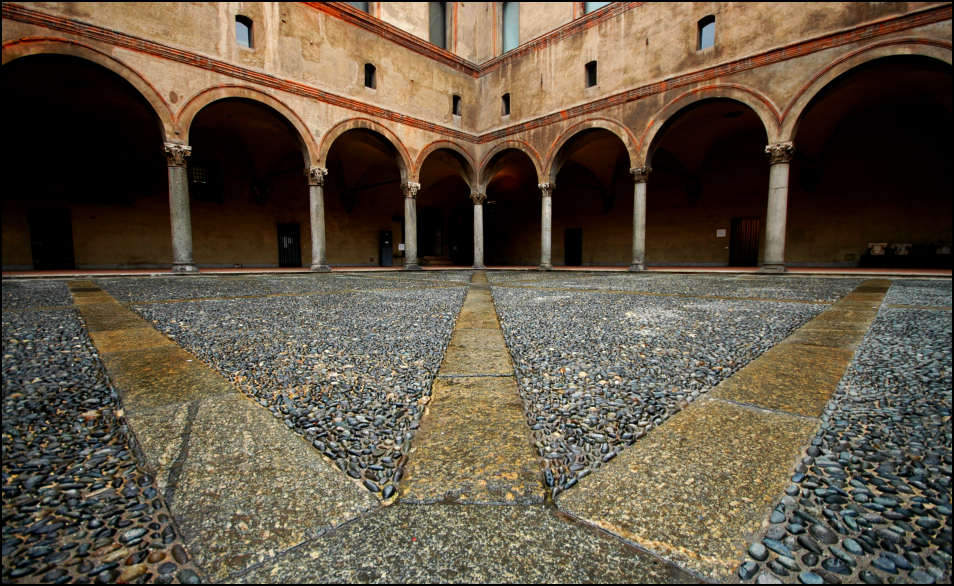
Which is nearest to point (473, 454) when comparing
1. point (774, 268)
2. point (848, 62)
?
point (774, 268)

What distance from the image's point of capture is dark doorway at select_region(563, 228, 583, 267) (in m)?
19.8

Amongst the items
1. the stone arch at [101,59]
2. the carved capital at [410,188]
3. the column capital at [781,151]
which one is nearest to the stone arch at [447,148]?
the carved capital at [410,188]

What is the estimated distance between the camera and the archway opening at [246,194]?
14641 millimetres

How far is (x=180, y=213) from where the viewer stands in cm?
1002

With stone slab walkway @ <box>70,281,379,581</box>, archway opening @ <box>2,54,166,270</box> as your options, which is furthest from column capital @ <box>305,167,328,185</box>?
stone slab walkway @ <box>70,281,379,581</box>

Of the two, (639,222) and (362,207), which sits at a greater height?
(362,207)

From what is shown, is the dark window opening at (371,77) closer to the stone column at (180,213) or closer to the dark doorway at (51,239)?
the stone column at (180,213)

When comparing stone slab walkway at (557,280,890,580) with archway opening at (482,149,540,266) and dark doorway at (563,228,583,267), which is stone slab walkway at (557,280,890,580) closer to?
dark doorway at (563,228,583,267)

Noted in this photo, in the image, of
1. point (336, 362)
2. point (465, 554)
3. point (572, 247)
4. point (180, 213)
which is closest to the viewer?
point (465, 554)

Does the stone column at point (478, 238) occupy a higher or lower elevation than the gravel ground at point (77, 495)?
higher

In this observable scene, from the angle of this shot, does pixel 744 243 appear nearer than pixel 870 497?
No

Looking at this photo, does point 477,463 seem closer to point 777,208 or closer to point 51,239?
point 777,208

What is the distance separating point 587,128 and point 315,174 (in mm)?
9193

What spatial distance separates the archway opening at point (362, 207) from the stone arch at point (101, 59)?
22.0 ft
